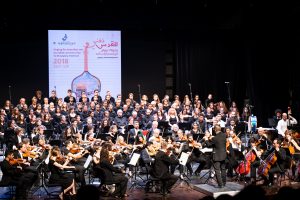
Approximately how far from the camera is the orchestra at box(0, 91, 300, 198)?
31.3ft

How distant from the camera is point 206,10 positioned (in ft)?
59.1

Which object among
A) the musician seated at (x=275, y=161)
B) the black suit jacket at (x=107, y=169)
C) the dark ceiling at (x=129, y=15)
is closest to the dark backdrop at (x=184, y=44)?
the dark ceiling at (x=129, y=15)

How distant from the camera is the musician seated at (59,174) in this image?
932cm

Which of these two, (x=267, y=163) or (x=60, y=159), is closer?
(x=60, y=159)

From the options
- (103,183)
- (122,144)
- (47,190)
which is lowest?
(47,190)

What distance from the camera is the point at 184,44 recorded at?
18.9 metres

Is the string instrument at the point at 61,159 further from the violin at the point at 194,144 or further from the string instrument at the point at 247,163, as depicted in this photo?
the string instrument at the point at 247,163

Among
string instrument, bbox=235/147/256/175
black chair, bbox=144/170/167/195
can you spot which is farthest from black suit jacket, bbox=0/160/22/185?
string instrument, bbox=235/147/256/175

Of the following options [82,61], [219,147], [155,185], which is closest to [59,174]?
[155,185]

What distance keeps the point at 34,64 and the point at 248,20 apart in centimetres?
822

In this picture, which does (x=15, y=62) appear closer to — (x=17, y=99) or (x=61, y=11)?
(x=17, y=99)

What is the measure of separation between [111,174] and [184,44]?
10.4 metres

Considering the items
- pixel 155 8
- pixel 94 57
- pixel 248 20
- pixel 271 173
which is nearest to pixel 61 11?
pixel 94 57

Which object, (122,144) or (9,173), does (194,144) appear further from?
(9,173)
